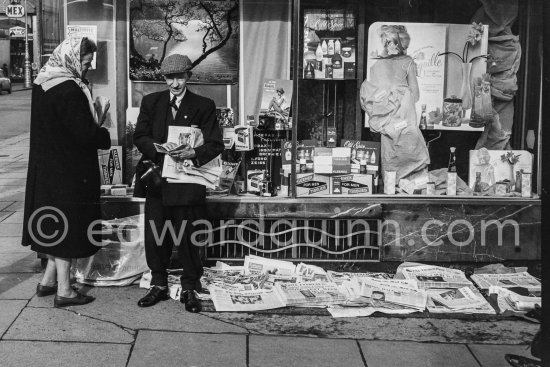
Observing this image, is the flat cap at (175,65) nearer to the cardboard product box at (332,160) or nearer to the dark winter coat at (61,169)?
the dark winter coat at (61,169)

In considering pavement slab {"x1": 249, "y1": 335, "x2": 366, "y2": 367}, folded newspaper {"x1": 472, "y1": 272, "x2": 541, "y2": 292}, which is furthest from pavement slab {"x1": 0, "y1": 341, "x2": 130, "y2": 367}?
folded newspaper {"x1": 472, "y1": 272, "x2": 541, "y2": 292}

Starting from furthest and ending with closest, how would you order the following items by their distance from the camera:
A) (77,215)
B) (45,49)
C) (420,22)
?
(420,22) → (45,49) → (77,215)

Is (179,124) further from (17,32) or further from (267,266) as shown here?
(17,32)

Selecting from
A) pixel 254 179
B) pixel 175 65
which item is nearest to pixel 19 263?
pixel 254 179

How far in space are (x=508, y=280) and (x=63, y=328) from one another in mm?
3256

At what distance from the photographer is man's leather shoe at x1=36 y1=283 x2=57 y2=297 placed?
505 cm

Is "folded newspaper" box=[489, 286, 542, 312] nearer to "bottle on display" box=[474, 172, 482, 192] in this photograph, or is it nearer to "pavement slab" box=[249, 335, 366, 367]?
"bottle on display" box=[474, 172, 482, 192]

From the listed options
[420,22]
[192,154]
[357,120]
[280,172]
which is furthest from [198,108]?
[420,22]

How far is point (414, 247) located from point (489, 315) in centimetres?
95

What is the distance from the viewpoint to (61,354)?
4.08 m

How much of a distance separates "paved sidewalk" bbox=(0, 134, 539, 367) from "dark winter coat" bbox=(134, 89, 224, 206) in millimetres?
777

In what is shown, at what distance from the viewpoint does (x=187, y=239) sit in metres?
4.95

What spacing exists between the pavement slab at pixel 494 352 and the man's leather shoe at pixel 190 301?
1773 mm

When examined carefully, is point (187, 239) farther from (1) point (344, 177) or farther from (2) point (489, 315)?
(2) point (489, 315)
